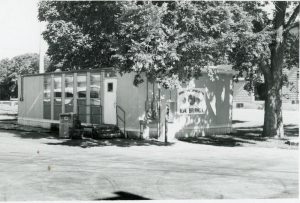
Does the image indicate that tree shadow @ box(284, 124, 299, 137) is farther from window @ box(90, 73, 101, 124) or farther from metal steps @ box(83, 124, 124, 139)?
window @ box(90, 73, 101, 124)

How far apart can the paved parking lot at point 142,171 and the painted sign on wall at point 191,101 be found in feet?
10.1

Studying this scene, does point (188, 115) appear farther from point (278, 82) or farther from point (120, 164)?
point (120, 164)

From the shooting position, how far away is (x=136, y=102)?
Answer: 17.6 meters

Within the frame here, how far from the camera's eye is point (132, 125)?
1777 centimetres

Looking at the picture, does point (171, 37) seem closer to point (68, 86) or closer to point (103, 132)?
point (103, 132)

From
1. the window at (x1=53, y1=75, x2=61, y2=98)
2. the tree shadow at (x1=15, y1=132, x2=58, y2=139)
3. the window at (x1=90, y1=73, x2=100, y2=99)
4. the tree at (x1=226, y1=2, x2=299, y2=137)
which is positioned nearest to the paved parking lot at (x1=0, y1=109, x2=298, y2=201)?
the tree shadow at (x1=15, y1=132, x2=58, y2=139)

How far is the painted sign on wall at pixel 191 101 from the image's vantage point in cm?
1894

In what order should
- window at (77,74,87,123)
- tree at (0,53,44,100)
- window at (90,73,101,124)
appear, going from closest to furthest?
window at (90,73,101,124), window at (77,74,87,123), tree at (0,53,44,100)

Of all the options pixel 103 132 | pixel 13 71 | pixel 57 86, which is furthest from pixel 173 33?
pixel 13 71

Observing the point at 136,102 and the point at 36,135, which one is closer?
the point at 136,102

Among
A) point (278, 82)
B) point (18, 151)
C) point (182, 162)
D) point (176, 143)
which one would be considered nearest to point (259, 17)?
point (278, 82)

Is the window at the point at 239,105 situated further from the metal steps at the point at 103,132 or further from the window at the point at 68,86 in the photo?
the metal steps at the point at 103,132

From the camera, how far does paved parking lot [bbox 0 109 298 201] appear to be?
8312 millimetres

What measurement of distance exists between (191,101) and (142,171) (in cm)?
916
